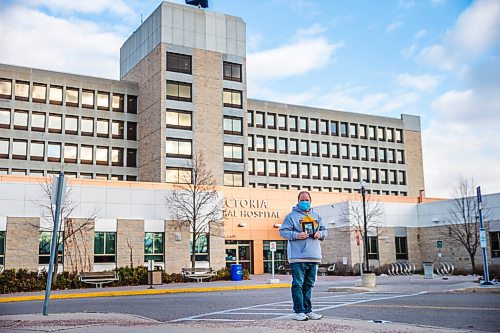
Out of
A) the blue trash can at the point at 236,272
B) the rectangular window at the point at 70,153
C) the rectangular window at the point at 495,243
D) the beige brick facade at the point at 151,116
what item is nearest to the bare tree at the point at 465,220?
the rectangular window at the point at 495,243

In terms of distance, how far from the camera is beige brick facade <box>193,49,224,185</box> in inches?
2105

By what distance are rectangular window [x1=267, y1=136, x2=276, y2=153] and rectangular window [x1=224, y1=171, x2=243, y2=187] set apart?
38.5 feet

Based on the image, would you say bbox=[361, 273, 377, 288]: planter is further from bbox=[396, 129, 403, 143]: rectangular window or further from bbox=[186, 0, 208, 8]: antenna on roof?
bbox=[396, 129, 403, 143]: rectangular window

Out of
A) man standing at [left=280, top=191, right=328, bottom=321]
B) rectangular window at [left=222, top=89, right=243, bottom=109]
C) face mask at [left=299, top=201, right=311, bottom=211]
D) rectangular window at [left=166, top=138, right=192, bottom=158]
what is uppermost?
rectangular window at [left=222, top=89, right=243, bottom=109]

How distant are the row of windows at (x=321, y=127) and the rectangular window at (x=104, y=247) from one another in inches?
1306

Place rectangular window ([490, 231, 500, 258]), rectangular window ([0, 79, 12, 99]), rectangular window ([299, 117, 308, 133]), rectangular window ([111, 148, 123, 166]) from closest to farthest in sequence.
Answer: rectangular window ([490, 231, 500, 258]), rectangular window ([0, 79, 12, 99]), rectangular window ([111, 148, 123, 166]), rectangular window ([299, 117, 308, 133])

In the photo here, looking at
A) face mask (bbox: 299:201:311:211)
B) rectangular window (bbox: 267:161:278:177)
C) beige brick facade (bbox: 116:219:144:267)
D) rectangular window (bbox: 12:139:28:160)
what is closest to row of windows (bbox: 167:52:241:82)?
rectangular window (bbox: 12:139:28:160)

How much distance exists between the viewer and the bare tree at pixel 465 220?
124ft

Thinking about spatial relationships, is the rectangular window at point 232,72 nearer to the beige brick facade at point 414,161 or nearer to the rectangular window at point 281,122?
the rectangular window at point 281,122

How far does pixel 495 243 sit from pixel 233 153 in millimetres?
25066

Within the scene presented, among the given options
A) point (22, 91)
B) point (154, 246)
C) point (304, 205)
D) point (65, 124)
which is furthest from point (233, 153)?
point (304, 205)

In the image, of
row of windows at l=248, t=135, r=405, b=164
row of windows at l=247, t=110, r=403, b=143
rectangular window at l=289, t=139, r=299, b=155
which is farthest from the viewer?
rectangular window at l=289, t=139, r=299, b=155

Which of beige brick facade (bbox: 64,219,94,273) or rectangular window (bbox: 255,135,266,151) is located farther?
rectangular window (bbox: 255,135,266,151)

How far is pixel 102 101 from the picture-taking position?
187 feet
